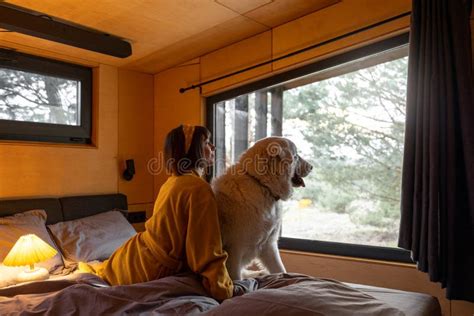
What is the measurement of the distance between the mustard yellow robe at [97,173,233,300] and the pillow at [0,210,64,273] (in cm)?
93

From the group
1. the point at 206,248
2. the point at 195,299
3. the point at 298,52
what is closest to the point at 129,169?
the point at 298,52

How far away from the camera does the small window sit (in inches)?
109

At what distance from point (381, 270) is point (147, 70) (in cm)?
269

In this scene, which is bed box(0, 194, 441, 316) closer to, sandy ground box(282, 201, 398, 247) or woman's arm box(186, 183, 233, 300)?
woman's arm box(186, 183, 233, 300)

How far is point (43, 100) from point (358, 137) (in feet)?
8.18

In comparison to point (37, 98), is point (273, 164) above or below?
below

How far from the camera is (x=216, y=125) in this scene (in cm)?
337

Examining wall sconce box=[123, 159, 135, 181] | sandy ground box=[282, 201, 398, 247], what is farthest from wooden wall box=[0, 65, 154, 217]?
sandy ground box=[282, 201, 398, 247]

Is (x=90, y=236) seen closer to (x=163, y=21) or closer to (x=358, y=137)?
(x=163, y=21)

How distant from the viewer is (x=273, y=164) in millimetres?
1804

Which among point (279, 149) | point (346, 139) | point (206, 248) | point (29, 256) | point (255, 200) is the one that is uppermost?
point (346, 139)

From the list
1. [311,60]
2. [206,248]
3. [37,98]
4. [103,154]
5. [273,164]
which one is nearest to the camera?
[206,248]

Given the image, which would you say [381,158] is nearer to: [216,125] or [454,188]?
[454,188]

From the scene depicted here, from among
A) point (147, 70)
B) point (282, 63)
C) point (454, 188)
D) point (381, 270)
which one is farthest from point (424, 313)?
point (147, 70)
